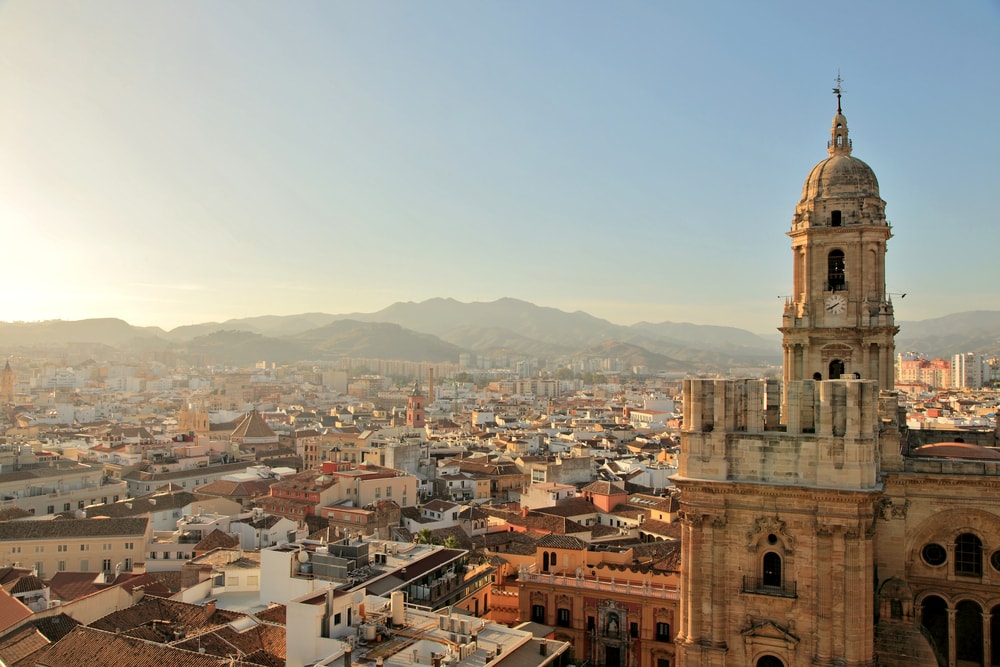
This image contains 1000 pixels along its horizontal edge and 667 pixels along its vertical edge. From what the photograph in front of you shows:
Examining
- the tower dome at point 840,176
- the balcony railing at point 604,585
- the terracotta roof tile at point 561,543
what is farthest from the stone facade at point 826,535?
the terracotta roof tile at point 561,543

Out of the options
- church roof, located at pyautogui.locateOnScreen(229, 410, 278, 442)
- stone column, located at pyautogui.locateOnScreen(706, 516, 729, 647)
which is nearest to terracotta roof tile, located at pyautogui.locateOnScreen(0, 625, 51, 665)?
stone column, located at pyautogui.locateOnScreen(706, 516, 729, 647)

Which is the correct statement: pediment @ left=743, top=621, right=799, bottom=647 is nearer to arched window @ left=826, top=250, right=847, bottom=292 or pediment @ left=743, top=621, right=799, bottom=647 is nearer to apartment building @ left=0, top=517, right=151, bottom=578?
arched window @ left=826, top=250, right=847, bottom=292

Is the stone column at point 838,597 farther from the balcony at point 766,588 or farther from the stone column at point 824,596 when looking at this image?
the balcony at point 766,588

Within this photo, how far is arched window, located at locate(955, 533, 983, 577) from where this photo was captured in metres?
21.3

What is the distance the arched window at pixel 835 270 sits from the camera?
27125 mm

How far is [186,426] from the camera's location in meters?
110

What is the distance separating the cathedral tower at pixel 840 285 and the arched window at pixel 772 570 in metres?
8.95

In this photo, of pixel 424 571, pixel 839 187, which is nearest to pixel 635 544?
pixel 424 571

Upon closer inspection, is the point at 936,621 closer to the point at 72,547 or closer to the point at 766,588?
the point at 766,588

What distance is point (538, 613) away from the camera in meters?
36.3

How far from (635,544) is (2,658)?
29162 mm

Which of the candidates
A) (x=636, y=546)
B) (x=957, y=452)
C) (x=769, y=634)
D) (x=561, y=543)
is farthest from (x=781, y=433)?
(x=636, y=546)

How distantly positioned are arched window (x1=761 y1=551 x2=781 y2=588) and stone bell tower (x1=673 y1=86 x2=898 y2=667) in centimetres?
2

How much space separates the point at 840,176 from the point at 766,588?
1413cm
